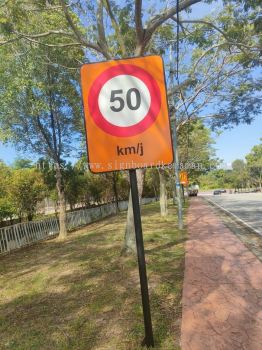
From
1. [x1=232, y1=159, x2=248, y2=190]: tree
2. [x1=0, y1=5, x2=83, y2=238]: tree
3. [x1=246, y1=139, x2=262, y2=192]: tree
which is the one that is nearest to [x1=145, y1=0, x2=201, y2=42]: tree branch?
[x1=0, y1=5, x2=83, y2=238]: tree

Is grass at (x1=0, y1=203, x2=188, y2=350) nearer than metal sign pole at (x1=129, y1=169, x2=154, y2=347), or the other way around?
metal sign pole at (x1=129, y1=169, x2=154, y2=347)

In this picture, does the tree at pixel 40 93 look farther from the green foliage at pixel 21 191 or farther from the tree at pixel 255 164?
the tree at pixel 255 164

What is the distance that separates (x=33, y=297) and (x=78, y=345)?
228 centimetres

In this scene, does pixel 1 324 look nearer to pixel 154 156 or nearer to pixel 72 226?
pixel 154 156

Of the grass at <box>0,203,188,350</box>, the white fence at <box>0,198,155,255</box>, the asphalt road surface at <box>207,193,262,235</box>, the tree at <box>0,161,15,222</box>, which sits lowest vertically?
the grass at <box>0,203,188,350</box>

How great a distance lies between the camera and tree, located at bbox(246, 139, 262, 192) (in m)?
87.6

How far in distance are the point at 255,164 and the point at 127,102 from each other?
88862 millimetres

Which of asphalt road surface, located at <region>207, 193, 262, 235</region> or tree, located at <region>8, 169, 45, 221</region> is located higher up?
tree, located at <region>8, 169, 45, 221</region>

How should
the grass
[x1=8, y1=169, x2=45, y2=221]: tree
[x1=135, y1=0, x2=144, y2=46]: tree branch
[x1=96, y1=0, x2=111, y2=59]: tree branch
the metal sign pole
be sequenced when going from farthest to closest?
[x1=8, y1=169, x2=45, y2=221]: tree, [x1=96, y1=0, x2=111, y2=59]: tree branch, [x1=135, y1=0, x2=144, y2=46]: tree branch, the grass, the metal sign pole

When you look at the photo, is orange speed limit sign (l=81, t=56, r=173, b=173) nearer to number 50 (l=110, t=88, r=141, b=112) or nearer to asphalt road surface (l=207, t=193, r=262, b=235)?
number 50 (l=110, t=88, r=141, b=112)

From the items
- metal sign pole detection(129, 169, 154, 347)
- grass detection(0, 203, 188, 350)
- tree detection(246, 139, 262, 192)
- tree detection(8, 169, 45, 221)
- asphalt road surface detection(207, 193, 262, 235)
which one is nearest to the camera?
metal sign pole detection(129, 169, 154, 347)

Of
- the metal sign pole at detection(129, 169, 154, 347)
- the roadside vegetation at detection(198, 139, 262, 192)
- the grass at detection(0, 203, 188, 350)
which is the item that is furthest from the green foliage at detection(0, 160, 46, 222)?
the roadside vegetation at detection(198, 139, 262, 192)

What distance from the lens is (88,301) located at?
5.34 meters

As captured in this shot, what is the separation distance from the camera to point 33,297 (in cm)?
589
